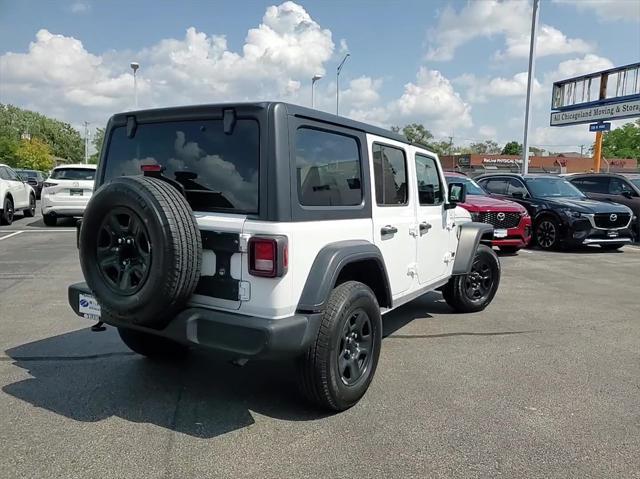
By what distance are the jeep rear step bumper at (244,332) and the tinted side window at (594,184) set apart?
1310 centimetres

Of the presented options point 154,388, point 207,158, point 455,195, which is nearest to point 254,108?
point 207,158

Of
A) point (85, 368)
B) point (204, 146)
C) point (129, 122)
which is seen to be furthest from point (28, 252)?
point (204, 146)

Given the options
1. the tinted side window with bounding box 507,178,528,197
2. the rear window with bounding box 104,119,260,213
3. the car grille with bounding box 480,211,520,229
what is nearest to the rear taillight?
the rear window with bounding box 104,119,260,213

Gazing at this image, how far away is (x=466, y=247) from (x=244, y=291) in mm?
3250

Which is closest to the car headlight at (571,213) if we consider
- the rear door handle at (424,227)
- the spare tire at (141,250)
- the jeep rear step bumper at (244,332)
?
the rear door handle at (424,227)

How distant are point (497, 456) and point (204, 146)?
250 cm

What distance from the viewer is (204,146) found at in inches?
128

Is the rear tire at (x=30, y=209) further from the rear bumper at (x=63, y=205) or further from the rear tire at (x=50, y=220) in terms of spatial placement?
the rear bumper at (x=63, y=205)

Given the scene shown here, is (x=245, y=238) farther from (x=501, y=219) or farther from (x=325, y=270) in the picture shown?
(x=501, y=219)

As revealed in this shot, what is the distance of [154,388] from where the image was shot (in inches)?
148

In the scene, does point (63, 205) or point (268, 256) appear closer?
point (268, 256)

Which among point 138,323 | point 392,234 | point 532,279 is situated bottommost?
point 532,279

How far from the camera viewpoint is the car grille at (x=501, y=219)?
10.1m

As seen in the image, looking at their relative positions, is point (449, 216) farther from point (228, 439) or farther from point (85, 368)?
point (85, 368)
